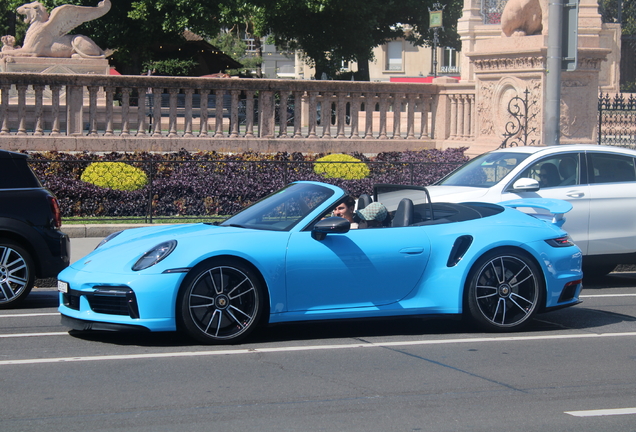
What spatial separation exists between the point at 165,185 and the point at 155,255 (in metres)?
7.78

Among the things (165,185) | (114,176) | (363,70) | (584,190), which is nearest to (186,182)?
(165,185)

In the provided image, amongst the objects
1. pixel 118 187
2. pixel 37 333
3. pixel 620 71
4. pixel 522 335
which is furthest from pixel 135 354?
pixel 620 71

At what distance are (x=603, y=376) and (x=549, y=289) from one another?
1.51 meters

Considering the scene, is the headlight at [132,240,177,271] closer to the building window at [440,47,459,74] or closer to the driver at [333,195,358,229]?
the driver at [333,195,358,229]

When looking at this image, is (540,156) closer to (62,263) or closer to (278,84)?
(62,263)

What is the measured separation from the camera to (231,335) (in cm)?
664

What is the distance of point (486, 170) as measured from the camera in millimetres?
10773

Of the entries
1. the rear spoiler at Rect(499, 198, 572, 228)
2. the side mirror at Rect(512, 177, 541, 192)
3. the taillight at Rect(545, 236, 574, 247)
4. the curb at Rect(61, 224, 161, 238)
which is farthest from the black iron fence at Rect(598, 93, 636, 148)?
the curb at Rect(61, 224, 161, 238)

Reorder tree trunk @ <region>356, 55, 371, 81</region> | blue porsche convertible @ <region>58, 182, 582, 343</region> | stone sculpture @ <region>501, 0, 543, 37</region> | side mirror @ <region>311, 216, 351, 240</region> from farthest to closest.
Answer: tree trunk @ <region>356, 55, 371, 81</region> → stone sculpture @ <region>501, 0, 543, 37</region> → side mirror @ <region>311, 216, 351, 240</region> → blue porsche convertible @ <region>58, 182, 582, 343</region>

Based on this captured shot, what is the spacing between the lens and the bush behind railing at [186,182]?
44.9ft

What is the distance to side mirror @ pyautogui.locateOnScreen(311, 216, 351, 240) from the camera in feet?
22.0

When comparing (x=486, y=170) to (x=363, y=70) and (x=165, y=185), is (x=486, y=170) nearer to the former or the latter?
(x=165, y=185)

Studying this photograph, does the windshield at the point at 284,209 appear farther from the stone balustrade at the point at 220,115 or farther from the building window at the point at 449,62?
the building window at the point at 449,62

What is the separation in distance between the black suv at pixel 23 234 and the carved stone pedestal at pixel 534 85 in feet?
34.4
